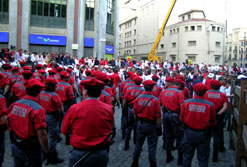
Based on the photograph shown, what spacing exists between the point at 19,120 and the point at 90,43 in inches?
1160

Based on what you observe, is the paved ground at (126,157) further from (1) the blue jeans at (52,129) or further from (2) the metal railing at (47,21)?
(2) the metal railing at (47,21)

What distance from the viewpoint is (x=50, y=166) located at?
5.58 m

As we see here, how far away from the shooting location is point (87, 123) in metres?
3.14

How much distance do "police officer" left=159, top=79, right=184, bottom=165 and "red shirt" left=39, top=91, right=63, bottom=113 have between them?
286cm

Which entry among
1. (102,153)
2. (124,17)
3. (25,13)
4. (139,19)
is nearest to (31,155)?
(102,153)

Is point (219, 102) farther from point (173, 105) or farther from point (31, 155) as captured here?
point (31, 155)

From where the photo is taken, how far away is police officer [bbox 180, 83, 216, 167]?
4.72 m

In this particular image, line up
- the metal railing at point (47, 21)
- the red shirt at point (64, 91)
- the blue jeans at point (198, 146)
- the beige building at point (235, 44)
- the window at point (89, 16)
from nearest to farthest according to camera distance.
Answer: the blue jeans at point (198, 146) < the red shirt at point (64, 91) < the metal railing at point (47, 21) < the window at point (89, 16) < the beige building at point (235, 44)

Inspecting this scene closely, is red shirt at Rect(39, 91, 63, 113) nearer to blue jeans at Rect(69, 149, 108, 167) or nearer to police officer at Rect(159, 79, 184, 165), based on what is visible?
blue jeans at Rect(69, 149, 108, 167)

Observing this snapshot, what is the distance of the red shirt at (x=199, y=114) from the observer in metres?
4.73

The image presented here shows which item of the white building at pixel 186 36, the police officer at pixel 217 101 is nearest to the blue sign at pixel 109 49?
the white building at pixel 186 36

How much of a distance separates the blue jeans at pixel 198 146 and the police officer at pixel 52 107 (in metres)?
3.12

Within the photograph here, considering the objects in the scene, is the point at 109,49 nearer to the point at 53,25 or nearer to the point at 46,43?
the point at 53,25

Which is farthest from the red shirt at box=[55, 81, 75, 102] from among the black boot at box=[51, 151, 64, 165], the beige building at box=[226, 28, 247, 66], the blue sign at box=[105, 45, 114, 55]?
the beige building at box=[226, 28, 247, 66]
